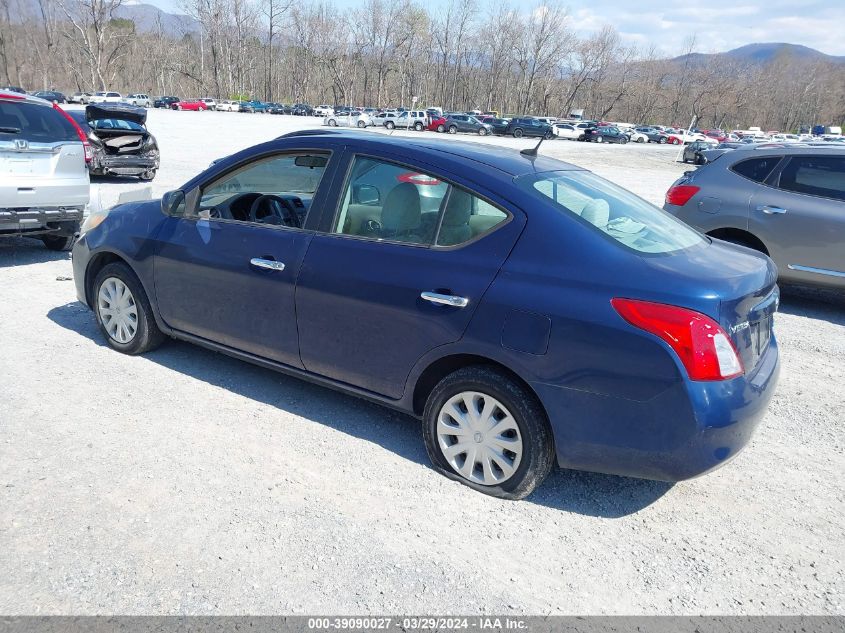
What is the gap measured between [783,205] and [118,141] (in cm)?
1244

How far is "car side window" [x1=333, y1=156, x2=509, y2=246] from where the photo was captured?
3.24 m

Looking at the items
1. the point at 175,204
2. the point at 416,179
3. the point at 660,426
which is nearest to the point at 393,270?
the point at 416,179

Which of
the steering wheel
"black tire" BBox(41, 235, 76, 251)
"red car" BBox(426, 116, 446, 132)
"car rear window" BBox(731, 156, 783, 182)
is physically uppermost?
"car rear window" BBox(731, 156, 783, 182)

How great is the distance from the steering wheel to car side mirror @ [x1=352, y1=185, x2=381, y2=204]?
1.96 feet

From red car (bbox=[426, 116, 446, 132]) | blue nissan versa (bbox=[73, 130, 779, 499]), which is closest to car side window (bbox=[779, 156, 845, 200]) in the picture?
blue nissan versa (bbox=[73, 130, 779, 499])

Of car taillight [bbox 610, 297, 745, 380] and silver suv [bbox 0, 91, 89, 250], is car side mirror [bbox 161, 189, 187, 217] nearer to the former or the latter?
car taillight [bbox 610, 297, 745, 380]

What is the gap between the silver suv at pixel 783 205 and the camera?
647 cm

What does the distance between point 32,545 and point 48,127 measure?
19.2 feet

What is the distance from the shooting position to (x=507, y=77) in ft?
358

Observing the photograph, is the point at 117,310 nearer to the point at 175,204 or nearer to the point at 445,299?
the point at 175,204

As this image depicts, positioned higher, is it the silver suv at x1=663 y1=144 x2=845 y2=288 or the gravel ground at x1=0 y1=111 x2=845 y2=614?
the silver suv at x1=663 y1=144 x2=845 y2=288

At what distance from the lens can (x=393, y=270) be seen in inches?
131

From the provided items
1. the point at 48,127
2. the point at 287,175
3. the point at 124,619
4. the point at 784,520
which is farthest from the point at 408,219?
the point at 48,127

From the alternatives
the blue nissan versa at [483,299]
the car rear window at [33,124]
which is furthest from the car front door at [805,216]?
the car rear window at [33,124]
